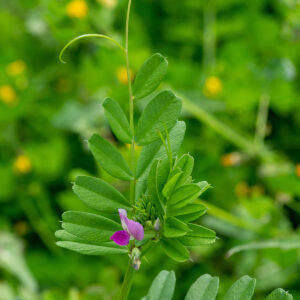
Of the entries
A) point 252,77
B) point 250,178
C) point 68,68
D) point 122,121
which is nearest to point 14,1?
point 68,68

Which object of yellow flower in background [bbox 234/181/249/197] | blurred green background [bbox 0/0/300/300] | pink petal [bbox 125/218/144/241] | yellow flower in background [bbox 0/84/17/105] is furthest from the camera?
yellow flower in background [bbox 0/84/17/105]

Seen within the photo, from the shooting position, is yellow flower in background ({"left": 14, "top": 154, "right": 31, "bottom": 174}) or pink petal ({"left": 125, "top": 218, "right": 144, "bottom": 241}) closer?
pink petal ({"left": 125, "top": 218, "right": 144, "bottom": 241})

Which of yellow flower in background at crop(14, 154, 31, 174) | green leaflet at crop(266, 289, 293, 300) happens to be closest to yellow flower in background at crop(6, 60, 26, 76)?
yellow flower in background at crop(14, 154, 31, 174)

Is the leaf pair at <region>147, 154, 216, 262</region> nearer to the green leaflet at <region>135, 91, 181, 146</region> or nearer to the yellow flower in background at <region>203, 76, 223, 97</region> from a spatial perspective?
the green leaflet at <region>135, 91, 181, 146</region>

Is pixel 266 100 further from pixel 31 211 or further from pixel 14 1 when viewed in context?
pixel 14 1

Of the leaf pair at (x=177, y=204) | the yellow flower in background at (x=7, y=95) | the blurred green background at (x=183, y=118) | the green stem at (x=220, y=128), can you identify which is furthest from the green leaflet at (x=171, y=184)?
the yellow flower in background at (x=7, y=95)

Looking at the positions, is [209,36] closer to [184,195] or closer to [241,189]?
[241,189]

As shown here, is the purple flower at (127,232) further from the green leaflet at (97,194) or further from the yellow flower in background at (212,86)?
the yellow flower in background at (212,86)
